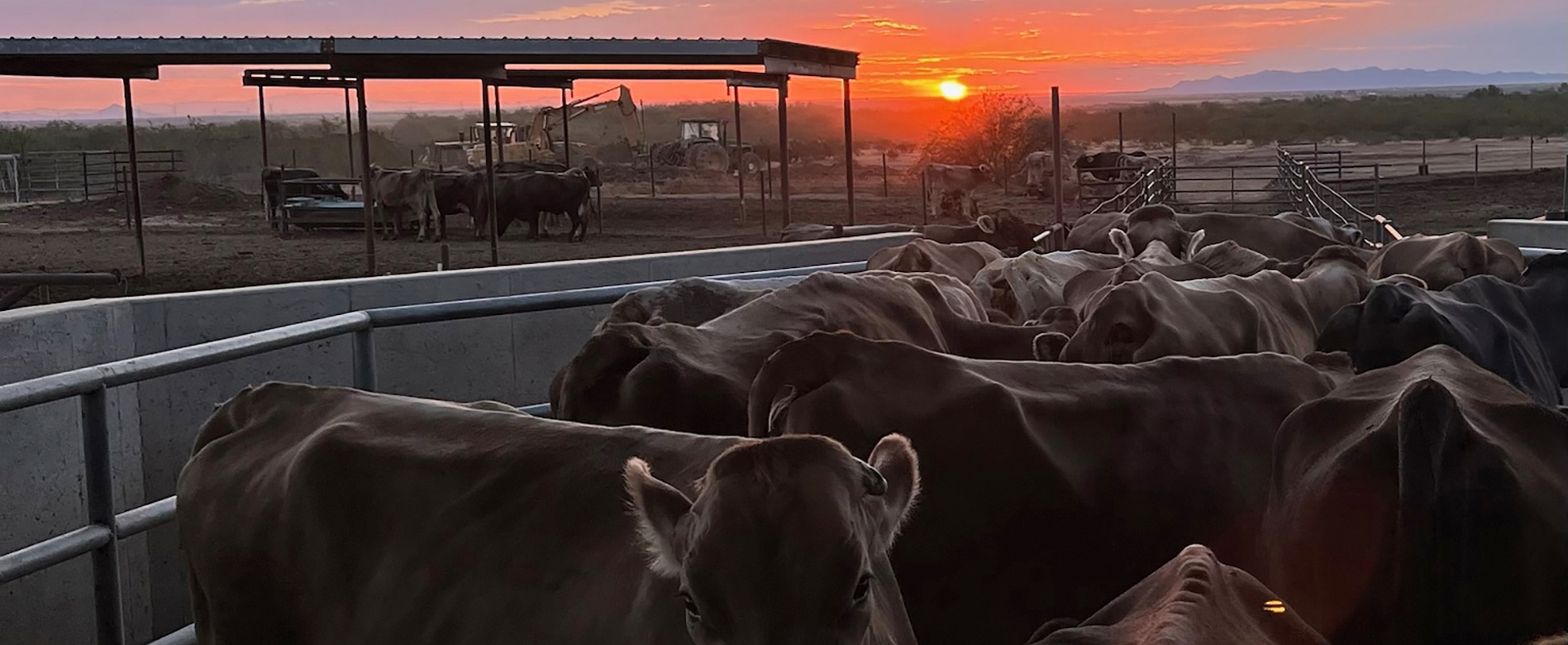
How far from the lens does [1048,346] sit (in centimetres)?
602

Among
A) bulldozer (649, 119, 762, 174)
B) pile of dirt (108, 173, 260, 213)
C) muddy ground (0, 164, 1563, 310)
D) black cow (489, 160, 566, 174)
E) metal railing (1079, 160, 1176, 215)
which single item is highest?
bulldozer (649, 119, 762, 174)

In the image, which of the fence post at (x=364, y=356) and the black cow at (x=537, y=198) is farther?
the black cow at (x=537, y=198)

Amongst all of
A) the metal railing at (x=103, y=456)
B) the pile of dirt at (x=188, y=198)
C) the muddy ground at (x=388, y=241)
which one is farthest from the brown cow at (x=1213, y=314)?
the pile of dirt at (x=188, y=198)

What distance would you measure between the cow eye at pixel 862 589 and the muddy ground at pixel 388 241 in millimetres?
14500

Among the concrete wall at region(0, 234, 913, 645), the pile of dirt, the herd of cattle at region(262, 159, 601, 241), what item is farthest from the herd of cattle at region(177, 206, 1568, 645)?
the pile of dirt

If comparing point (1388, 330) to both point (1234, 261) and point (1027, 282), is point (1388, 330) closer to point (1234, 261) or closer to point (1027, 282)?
point (1027, 282)

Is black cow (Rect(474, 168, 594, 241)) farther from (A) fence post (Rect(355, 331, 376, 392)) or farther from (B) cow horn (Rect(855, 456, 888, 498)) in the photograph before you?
(B) cow horn (Rect(855, 456, 888, 498))

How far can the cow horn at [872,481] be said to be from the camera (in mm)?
2475

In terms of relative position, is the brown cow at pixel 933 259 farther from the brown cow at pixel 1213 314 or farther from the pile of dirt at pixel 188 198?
the pile of dirt at pixel 188 198

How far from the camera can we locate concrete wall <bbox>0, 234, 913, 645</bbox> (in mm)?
5973

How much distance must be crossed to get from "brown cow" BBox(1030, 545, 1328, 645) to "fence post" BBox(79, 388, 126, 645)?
8.97 ft

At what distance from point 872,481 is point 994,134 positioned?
165 ft

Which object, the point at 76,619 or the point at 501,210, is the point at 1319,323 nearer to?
the point at 76,619

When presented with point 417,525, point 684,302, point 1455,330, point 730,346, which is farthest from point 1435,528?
point 684,302
